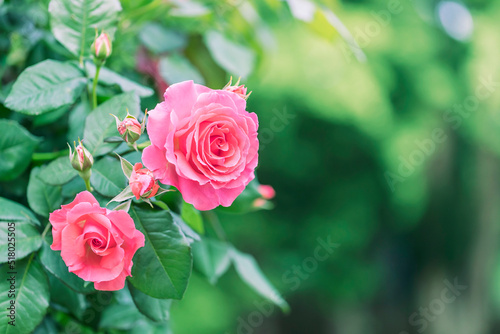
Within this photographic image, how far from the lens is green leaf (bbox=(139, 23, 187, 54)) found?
647 millimetres

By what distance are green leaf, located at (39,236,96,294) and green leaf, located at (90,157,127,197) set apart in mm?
Answer: 68

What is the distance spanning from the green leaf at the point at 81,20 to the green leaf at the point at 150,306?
223mm

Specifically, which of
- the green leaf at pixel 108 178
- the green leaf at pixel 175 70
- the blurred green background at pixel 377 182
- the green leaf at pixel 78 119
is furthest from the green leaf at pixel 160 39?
the blurred green background at pixel 377 182

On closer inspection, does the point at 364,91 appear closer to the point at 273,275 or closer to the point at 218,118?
the point at 273,275

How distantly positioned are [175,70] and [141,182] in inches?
13.9

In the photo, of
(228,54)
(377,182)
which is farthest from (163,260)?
(377,182)

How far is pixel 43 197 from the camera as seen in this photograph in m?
0.42

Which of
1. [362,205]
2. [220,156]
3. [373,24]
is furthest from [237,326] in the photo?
[220,156]

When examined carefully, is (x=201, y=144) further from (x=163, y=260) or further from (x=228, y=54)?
(x=228, y=54)

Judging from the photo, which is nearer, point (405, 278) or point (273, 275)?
point (273, 275)

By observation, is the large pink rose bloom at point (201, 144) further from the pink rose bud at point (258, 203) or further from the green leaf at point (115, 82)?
the pink rose bud at point (258, 203)

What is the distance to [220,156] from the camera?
34cm

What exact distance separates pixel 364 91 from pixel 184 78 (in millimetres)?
1751

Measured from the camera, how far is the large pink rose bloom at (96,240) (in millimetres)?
310
